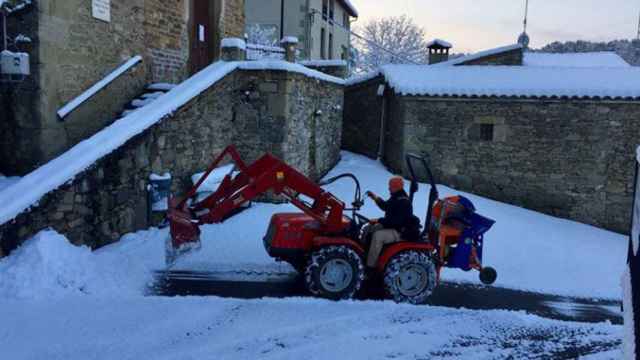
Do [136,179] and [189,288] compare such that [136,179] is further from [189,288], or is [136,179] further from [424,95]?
[424,95]

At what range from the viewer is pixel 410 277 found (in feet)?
19.7

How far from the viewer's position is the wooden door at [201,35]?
40.5 ft

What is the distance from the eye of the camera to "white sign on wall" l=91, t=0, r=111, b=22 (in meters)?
8.86

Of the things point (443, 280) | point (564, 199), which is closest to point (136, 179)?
point (443, 280)

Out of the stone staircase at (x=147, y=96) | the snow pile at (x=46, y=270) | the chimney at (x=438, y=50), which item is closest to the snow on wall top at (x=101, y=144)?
the snow pile at (x=46, y=270)

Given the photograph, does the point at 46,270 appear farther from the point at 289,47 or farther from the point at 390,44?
the point at 390,44

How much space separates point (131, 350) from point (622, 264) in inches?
346

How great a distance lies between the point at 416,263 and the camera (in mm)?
5926

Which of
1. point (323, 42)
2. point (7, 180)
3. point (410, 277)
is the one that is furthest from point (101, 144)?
point (323, 42)

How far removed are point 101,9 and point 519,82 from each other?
9656 mm

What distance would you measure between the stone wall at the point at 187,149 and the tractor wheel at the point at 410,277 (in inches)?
146


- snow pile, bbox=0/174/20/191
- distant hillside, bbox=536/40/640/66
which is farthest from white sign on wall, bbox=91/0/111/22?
distant hillside, bbox=536/40/640/66

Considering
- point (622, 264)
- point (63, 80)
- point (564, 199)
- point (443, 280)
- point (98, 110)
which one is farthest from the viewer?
point (564, 199)

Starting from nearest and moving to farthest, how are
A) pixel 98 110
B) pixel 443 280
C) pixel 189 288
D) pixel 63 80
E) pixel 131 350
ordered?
pixel 131 350
pixel 189 288
pixel 443 280
pixel 63 80
pixel 98 110
